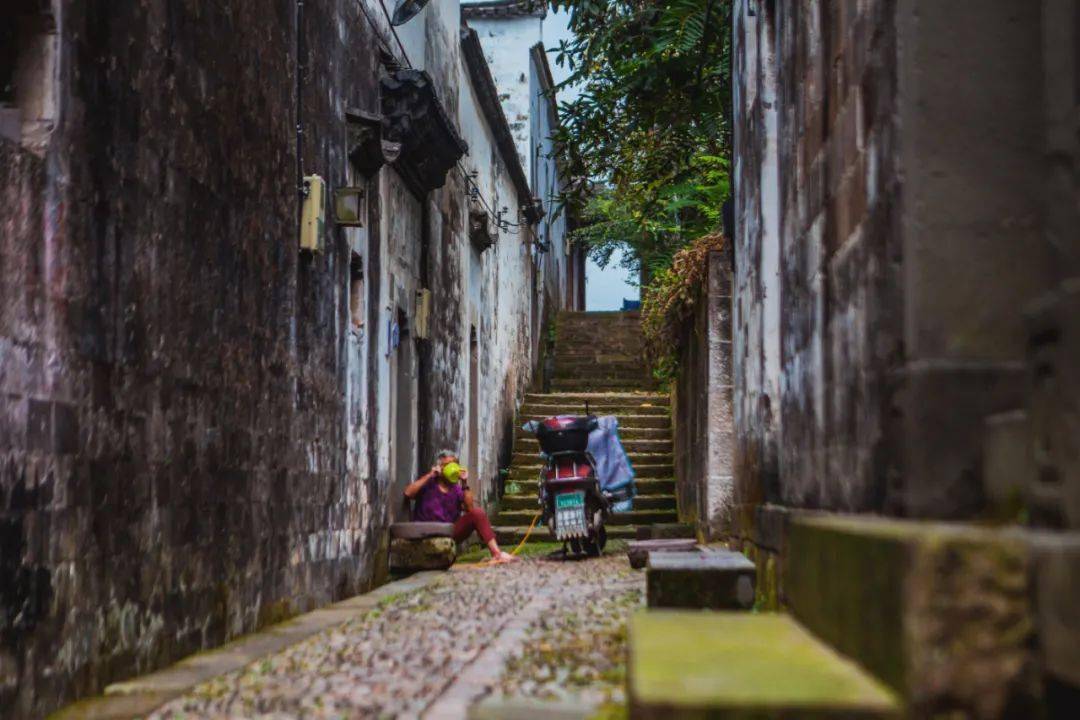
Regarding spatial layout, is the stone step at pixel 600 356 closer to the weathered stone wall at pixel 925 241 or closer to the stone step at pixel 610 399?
the stone step at pixel 610 399

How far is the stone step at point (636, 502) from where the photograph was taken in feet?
52.9

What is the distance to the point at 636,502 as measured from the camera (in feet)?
53.0

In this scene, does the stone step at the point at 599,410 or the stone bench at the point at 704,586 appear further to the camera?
the stone step at the point at 599,410

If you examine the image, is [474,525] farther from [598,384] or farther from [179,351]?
[598,384]

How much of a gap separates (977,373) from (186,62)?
4.81 metres

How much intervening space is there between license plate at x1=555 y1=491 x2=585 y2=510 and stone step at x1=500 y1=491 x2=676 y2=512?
3.86 meters

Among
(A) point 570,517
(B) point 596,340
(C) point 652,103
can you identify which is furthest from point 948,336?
(B) point 596,340

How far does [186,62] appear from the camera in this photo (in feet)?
21.4

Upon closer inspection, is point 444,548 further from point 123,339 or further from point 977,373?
point 977,373

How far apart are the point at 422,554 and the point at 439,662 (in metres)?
6.12

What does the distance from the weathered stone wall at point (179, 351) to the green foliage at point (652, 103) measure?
132 inches

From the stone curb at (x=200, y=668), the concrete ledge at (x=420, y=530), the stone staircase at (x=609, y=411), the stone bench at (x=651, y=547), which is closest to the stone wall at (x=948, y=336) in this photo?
the stone curb at (x=200, y=668)

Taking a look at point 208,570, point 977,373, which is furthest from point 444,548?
point 977,373

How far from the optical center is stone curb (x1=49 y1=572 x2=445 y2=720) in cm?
482
